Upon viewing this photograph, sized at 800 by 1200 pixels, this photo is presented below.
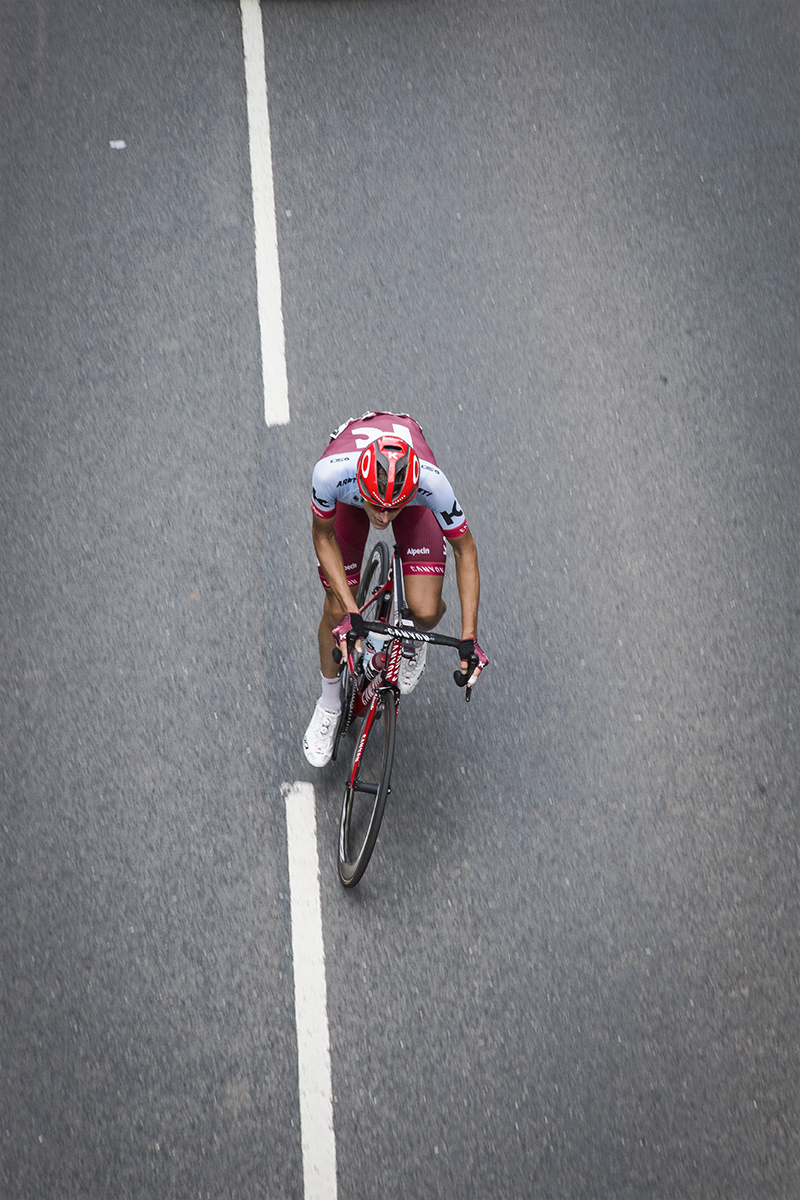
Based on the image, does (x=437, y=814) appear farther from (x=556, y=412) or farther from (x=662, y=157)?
(x=662, y=157)

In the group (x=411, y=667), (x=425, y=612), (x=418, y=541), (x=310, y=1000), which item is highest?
(x=418, y=541)

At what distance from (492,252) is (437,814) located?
4642mm

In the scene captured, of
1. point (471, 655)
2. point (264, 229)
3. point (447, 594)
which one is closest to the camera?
point (471, 655)

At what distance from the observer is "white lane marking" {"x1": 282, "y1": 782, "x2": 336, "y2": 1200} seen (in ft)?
14.9

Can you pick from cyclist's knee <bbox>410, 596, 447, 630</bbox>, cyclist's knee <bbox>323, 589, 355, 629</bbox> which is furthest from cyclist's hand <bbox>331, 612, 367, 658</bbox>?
cyclist's knee <bbox>410, 596, 447, 630</bbox>

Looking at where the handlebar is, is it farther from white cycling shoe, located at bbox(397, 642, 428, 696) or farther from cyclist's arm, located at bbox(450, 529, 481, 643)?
white cycling shoe, located at bbox(397, 642, 428, 696)

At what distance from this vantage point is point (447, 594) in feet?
20.5

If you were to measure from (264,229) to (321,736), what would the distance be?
4424mm

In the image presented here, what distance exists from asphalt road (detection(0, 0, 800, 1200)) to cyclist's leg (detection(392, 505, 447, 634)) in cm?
112

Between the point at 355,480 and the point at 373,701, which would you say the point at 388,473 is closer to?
the point at 355,480

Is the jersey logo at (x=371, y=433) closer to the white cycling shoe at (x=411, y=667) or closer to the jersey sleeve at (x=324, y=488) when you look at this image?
the jersey sleeve at (x=324, y=488)

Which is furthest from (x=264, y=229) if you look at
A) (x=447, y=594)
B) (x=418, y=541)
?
(x=418, y=541)

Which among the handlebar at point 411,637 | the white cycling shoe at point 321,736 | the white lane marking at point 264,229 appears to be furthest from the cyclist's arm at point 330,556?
the white lane marking at point 264,229

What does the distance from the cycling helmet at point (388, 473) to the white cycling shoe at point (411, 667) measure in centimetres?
97
